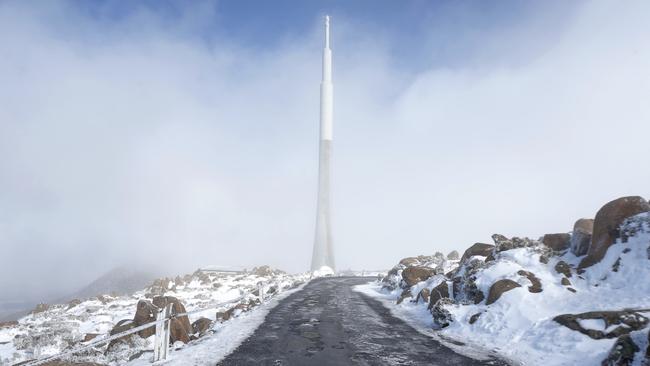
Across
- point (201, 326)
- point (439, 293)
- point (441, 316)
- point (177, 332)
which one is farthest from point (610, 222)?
point (201, 326)

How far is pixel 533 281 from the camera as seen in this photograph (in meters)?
13.2

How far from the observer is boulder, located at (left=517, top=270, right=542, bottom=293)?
12.8 metres

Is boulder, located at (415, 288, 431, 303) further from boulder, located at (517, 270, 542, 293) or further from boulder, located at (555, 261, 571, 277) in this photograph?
boulder, located at (555, 261, 571, 277)

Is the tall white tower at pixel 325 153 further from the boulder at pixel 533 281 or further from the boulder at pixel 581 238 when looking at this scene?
the boulder at pixel 533 281

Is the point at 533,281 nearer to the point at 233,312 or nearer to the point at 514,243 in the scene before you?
the point at 514,243

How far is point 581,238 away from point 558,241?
1.69 metres

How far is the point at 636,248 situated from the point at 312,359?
1056 centimetres

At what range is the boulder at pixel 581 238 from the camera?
14602 mm

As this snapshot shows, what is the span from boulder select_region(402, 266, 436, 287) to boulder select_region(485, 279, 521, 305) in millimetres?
9788

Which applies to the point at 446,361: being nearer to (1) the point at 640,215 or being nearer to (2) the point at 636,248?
(2) the point at 636,248

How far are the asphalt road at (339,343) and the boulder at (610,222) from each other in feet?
22.5

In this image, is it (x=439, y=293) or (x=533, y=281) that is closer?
(x=533, y=281)

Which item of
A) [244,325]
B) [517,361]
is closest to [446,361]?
[517,361]

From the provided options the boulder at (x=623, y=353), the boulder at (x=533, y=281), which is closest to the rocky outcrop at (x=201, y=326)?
the boulder at (x=533, y=281)
